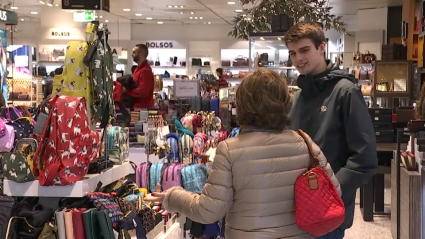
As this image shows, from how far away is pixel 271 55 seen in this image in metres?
6.77

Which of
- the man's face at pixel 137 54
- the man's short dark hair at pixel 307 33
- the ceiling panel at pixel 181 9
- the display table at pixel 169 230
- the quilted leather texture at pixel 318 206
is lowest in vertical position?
the display table at pixel 169 230

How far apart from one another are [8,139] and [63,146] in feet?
3.35

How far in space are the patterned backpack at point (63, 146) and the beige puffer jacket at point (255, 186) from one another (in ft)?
3.69

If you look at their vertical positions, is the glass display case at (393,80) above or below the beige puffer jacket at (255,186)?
above

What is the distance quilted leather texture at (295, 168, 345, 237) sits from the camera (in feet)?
6.70

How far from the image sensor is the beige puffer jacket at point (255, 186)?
2.04 metres

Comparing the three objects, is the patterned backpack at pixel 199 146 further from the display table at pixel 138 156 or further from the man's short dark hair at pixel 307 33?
the man's short dark hair at pixel 307 33

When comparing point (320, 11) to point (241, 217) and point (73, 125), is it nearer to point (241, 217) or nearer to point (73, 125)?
point (73, 125)

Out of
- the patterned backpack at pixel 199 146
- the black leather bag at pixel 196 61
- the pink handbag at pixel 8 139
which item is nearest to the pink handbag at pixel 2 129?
the pink handbag at pixel 8 139

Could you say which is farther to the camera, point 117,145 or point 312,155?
point 117,145

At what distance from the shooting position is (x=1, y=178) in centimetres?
338

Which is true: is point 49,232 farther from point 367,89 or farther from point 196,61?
point 196,61

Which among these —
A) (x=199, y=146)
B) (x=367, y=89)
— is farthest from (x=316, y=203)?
(x=367, y=89)

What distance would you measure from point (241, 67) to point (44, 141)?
1665 centimetres
